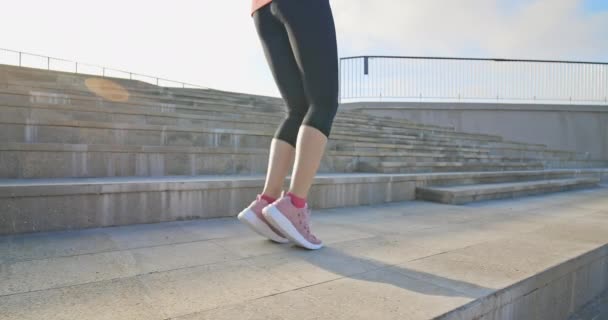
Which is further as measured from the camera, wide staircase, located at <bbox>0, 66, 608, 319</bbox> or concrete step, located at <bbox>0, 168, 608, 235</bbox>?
concrete step, located at <bbox>0, 168, 608, 235</bbox>

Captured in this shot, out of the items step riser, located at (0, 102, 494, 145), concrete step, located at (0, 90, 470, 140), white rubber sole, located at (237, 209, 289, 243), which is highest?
concrete step, located at (0, 90, 470, 140)

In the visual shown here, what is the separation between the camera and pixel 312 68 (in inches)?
70.6

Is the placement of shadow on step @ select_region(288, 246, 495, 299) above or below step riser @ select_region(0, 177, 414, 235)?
below

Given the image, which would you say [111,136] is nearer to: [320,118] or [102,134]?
[102,134]

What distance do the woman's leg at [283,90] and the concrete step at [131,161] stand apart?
64.5 inches

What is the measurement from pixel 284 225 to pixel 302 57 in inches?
32.3

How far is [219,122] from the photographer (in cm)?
493

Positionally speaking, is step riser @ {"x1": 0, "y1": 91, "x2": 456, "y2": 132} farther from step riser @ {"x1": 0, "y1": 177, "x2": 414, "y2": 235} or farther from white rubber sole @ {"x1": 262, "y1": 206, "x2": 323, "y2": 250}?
white rubber sole @ {"x1": 262, "y1": 206, "x2": 323, "y2": 250}

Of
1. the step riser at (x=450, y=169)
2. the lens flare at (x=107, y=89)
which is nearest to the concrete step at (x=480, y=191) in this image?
the step riser at (x=450, y=169)

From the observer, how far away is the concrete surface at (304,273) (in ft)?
3.87

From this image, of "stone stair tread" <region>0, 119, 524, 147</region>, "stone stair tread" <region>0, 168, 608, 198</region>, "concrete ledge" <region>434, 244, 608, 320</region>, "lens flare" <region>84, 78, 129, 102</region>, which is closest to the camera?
"concrete ledge" <region>434, 244, 608, 320</region>

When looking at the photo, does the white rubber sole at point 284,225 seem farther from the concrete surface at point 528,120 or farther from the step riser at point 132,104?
the concrete surface at point 528,120

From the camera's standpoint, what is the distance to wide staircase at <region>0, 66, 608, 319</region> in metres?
1.25

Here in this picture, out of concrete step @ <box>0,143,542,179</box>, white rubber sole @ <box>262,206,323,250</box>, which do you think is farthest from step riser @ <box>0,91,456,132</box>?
white rubber sole @ <box>262,206,323,250</box>
